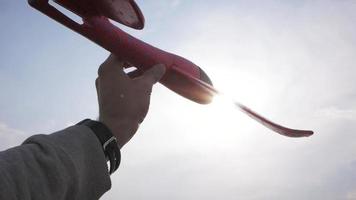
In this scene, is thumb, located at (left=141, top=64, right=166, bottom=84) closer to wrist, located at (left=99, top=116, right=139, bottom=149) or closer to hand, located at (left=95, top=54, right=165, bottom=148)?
hand, located at (left=95, top=54, right=165, bottom=148)

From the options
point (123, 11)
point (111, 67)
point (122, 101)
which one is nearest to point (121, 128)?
point (122, 101)

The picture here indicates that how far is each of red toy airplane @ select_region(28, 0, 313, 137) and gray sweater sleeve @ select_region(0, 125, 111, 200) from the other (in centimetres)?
149

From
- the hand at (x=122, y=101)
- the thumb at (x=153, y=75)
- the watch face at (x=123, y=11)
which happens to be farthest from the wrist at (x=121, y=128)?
the watch face at (x=123, y=11)

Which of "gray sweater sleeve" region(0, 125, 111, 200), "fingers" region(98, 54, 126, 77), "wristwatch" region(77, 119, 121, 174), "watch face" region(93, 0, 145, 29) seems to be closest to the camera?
"gray sweater sleeve" region(0, 125, 111, 200)

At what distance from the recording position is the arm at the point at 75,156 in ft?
5.97

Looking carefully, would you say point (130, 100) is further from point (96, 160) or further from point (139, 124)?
point (96, 160)

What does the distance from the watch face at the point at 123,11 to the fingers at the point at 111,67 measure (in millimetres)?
745

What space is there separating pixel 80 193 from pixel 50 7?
2.21m

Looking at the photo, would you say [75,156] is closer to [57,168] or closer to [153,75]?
[57,168]

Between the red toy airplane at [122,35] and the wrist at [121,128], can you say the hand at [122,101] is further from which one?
the red toy airplane at [122,35]

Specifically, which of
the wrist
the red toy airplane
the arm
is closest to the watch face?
the red toy airplane

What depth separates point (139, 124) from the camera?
2.70m

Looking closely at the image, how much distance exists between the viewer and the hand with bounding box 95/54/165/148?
253 centimetres

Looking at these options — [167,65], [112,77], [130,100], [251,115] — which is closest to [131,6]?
[167,65]
